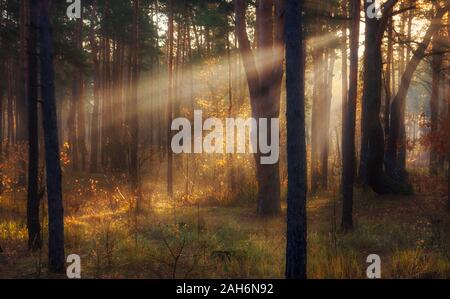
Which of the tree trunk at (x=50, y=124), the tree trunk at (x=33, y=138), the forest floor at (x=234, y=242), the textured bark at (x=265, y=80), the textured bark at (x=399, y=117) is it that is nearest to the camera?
the tree trunk at (x=50, y=124)

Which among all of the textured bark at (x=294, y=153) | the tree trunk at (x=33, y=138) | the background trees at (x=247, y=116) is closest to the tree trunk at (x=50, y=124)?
the background trees at (x=247, y=116)

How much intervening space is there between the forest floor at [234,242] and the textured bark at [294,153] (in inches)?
57.6

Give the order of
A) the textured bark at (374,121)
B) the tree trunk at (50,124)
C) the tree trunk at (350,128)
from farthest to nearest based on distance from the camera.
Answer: the textured bark at (374,121) → the tree trunk at (350,128) → the tree trunk at (50,124)

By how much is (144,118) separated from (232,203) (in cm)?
2927

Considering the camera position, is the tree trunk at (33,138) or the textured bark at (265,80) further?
the textured bark at (265,80)

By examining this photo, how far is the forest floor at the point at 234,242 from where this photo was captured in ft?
25.1

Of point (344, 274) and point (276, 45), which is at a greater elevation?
point (276, 45)

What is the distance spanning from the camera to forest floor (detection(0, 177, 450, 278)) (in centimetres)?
765

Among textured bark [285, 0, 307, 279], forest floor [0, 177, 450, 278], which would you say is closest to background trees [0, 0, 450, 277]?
textured bark [285, 0, 307, 279]

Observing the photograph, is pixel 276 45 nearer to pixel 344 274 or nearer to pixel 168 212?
pixel 168 212

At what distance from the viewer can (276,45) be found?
43.4 ft

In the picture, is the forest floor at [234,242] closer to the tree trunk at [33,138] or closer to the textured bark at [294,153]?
the tree trunk at [33,138]

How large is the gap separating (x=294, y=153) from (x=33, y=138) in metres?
5.54
